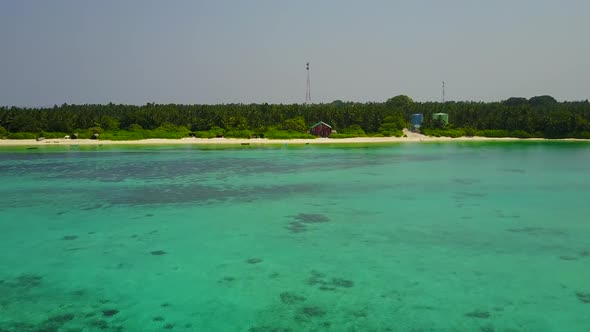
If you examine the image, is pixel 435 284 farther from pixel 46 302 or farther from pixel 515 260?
pixel 46 302

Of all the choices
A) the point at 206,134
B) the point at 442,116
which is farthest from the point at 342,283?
the point at 442,116

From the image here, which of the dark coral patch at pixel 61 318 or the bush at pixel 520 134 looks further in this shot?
the bush at pixel 520 134

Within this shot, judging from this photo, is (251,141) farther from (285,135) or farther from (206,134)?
(206,134)

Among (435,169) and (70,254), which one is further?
(435,169)

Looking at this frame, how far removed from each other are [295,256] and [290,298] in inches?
156

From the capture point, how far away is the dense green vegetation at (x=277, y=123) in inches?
3511

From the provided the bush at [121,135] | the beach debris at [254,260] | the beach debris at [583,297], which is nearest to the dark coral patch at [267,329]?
the beach debris at [254,260]

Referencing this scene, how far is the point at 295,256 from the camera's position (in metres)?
16.7

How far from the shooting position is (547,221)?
72.7 feet

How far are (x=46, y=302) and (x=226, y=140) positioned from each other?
2958 inches

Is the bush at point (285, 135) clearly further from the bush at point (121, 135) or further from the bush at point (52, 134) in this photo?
the bush at point (52, 134)

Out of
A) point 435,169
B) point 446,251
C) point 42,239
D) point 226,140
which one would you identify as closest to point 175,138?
point 226,140

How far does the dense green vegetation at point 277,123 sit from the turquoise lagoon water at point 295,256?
57.3 metres

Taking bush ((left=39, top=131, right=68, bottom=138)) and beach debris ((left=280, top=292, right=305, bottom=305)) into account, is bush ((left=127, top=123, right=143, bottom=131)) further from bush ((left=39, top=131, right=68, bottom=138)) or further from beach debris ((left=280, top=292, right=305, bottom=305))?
beach debris ((left=280, top=292, right=305, bottom=305))
